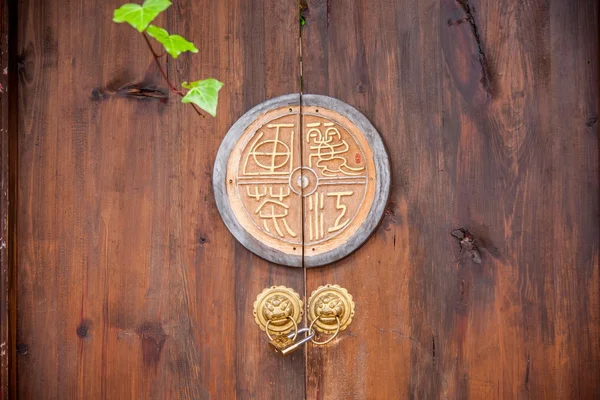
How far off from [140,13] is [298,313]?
2.73 feet

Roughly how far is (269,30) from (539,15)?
73 cm

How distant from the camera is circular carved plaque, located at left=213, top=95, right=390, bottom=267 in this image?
147 cm

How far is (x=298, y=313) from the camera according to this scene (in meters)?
1.47

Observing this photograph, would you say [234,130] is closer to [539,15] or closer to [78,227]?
[78,227]

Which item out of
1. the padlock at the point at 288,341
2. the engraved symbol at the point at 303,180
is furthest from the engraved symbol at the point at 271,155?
the padlock at the point at 288,341

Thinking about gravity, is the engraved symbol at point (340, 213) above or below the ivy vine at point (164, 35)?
below

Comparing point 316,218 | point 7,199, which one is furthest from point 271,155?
point 7,199

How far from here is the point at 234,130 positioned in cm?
149

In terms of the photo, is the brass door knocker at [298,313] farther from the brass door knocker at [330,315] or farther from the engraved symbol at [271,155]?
the engraved symbol at [271,155]

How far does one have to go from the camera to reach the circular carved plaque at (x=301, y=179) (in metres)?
1.47

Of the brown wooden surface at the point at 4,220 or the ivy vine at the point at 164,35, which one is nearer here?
the ivy vine at the point at 164,35

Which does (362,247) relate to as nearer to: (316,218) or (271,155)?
(316,218)

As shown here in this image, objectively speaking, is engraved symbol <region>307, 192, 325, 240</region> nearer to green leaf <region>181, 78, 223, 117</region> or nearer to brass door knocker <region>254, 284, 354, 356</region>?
brass door knocker <region>254, 284, 354, 356</region>

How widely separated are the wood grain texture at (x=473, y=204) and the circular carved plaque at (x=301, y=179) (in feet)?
0.17
